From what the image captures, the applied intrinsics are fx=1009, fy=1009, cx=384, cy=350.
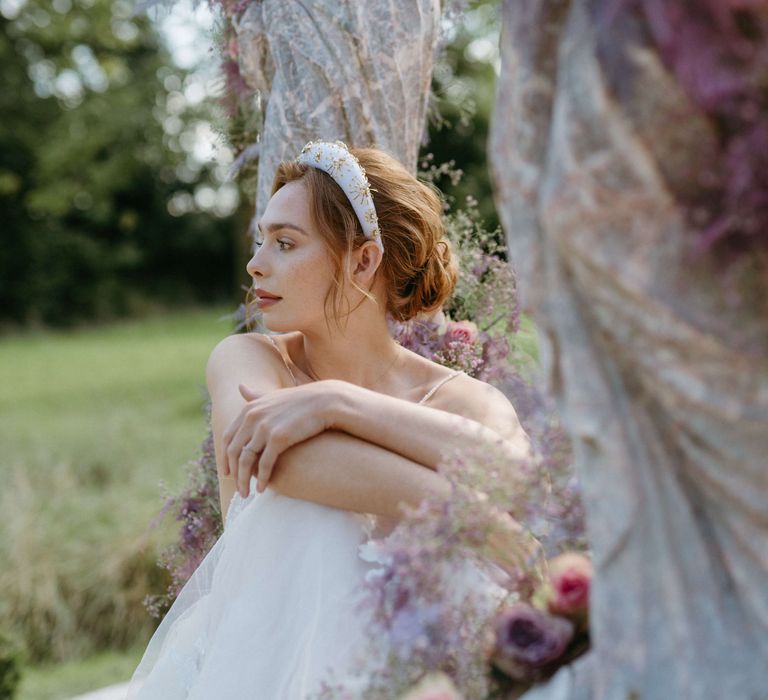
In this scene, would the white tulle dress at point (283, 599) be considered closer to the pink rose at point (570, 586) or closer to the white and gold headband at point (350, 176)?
the pink rose at point (570, 586)

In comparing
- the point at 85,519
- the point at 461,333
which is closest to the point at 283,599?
the point at 461,333

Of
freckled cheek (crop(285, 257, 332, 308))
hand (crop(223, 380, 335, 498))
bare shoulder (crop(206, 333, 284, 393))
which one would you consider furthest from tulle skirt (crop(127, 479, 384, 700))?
freckled cheek (crop(285, 257, 332, 308))

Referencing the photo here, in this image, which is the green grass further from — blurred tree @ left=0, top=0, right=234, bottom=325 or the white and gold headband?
blurred tree @ left=0, top=0, right=234, bottom=325

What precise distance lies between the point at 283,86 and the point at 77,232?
60.7ft

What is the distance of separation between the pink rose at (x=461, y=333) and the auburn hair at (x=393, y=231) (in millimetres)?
178

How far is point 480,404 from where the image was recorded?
2.56 m

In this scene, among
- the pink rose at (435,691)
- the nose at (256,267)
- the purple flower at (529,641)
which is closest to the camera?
the pink rose at (435,691)

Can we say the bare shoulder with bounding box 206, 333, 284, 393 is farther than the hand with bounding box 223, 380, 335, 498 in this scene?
Yes

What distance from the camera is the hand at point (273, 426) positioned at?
2021mm

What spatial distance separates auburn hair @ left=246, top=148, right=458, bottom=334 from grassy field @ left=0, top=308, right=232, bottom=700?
922 millimetres

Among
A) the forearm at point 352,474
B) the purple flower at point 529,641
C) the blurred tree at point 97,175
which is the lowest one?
the blurred tree at point 97,175

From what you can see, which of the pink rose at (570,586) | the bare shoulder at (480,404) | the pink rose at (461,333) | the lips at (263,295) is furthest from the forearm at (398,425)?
the pink rose at (461,333)

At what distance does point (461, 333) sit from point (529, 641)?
5.29ft

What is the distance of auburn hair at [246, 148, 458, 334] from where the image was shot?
263cm
